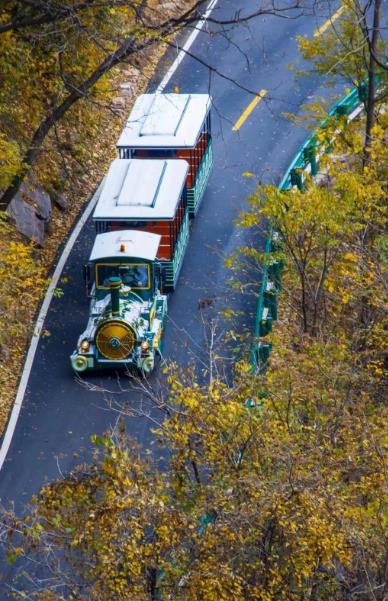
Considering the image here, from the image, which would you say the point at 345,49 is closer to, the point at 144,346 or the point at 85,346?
the point at 144,346

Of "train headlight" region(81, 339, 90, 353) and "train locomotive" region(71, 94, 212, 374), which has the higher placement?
"train locomotive" region(71, 94, 212, 374)

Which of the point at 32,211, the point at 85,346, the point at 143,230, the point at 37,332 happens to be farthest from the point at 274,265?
the point at 32,211

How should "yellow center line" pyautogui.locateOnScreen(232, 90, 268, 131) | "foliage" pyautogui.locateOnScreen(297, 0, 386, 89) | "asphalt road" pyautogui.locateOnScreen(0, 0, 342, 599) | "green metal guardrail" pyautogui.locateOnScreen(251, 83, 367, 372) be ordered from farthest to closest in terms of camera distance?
"yellow center line" pyautogui.locateOnScreen(232, 90, 268, 131) < "foliage" pyautogui.locateOnScreen(297, 0, 386, 89) < "green metal guardrail" pyautogui.locateOnScreen(251, 83, 367, 372) < "asphalt road" pyautogui.locateOnScreen(0, 0, 342, 599)

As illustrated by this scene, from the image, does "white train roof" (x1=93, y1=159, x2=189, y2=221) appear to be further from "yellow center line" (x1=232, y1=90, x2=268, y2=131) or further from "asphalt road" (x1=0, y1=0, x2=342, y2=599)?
"yellow center line" (x1=232, y1=90, x2=268, y2=131)

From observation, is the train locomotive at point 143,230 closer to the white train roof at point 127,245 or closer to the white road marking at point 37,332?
the white train roof at point 127,245

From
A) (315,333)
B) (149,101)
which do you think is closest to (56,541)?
(315,333)

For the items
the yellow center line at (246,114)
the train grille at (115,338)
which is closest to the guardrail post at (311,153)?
the yellow center line at (246,114)

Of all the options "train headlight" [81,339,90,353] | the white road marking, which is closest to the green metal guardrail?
"train headlight" [81,339,90,353]
